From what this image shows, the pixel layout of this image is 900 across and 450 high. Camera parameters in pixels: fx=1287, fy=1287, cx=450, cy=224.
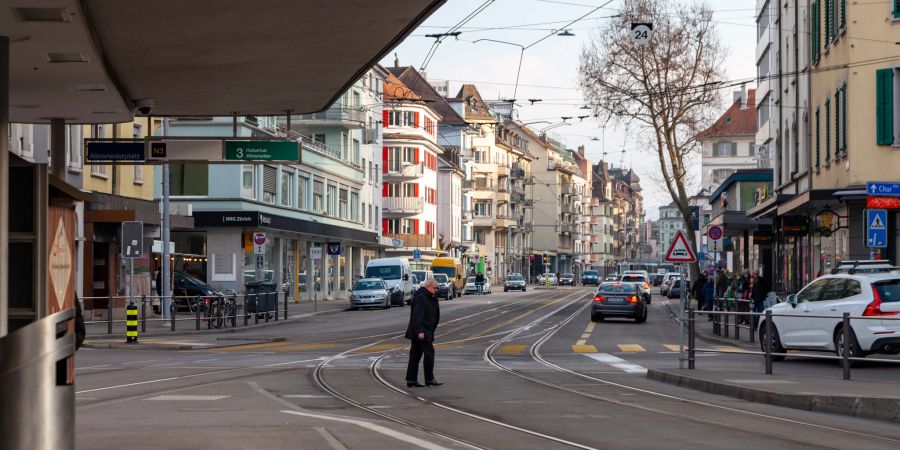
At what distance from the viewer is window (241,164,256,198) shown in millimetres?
60119

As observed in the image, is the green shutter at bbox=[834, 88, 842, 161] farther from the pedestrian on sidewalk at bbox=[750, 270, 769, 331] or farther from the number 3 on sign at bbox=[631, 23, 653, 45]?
the number 3 on sign at bbox=[631, 23, 653, 45]

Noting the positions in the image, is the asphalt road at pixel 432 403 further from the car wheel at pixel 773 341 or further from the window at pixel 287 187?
the window at pixel 287 187

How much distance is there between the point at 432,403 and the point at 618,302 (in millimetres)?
28471

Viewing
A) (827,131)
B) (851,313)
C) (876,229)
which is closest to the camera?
(851,313)

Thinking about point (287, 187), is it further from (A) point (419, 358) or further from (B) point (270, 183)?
(A) point (419, 358)

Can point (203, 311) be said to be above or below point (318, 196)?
below

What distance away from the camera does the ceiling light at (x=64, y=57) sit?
43.0 ft

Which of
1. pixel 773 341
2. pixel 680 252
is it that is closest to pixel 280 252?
pixel 680 252

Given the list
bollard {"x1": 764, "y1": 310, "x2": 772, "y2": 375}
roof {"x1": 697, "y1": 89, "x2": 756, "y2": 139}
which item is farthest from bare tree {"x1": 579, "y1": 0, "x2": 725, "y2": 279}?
roof {"x1": 697, "y1": 89, "x2": 756, "y2": 139}

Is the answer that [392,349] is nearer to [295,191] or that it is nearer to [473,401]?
[473,401]

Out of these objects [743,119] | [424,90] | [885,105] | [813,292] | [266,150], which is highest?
[424,90]

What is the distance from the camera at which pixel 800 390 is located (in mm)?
17141

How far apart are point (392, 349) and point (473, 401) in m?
12.8

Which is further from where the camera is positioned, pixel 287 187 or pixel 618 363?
pixel 287 187
